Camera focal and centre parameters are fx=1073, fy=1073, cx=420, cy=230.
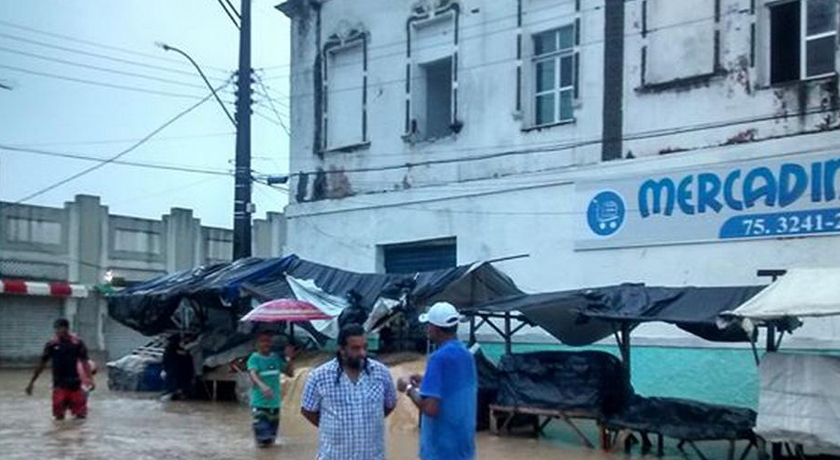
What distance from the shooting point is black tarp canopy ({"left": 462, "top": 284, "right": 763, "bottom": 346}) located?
1254 centimetres

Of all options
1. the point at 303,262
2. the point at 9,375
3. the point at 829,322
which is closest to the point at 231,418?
the point at 303,262

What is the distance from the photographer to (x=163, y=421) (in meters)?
17.2

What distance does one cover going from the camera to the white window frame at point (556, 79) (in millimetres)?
18923

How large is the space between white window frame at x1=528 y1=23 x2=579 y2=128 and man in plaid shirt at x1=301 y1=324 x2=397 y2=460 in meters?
13.0

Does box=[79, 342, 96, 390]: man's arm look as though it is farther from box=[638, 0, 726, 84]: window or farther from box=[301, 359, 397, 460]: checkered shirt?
box=[301, 359, 397, 460]: checkered shirt

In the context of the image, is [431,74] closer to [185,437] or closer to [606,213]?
[606,213]

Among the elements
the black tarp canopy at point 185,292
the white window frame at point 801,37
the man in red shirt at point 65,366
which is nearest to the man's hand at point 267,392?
the man in red shirt at point 65,366

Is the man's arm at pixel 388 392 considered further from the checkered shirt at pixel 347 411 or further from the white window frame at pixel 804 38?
the white window frame at pixel 804 38

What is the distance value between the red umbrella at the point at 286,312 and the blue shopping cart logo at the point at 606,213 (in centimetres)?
476

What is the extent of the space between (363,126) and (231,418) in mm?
7561

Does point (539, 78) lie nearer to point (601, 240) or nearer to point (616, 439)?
point (601, 240)

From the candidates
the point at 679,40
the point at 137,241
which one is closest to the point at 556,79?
the point at 679,40

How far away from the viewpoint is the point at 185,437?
15.1 metres

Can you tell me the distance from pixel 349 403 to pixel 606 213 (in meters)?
12.3
